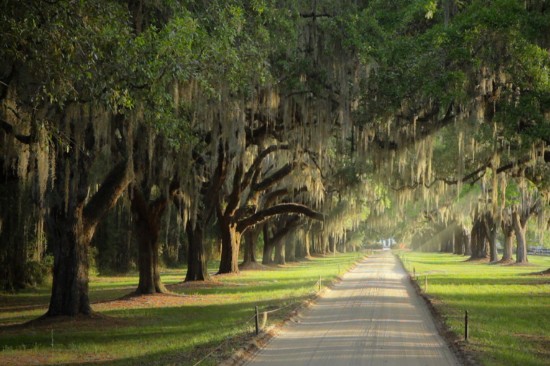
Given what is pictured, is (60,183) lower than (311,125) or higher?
lower

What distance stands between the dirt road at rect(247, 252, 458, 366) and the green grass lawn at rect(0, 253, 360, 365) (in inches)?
29.6

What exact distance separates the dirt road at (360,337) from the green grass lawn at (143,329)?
751 millimetres

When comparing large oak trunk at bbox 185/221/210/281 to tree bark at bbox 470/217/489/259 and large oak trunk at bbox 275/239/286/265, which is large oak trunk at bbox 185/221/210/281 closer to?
large oak trunk at bbox 275/239/286/265

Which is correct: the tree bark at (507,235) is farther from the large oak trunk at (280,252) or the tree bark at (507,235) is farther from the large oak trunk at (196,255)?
the large oak trunk at (196,255)

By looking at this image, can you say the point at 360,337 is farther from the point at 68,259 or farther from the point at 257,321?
the point at 68,259

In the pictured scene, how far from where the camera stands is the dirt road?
1008 cm

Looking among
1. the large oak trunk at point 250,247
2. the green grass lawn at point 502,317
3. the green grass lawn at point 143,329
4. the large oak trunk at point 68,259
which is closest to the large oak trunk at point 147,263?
the green grass lawn at point 143,329

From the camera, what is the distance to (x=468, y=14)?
39.4ft

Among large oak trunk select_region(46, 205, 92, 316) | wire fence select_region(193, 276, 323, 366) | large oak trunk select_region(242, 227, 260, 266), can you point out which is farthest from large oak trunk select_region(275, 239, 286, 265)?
large oak trunk select_region(46, 205, 92, 316)

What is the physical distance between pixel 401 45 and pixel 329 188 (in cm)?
1688

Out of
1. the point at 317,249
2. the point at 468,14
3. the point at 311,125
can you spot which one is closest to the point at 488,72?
the point at 468,14

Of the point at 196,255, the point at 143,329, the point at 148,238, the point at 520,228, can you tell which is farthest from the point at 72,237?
the point at 520,228

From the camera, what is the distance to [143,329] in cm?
Result: 1431

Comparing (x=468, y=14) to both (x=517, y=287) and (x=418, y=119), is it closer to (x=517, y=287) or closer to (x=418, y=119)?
(x=418, y=119)
